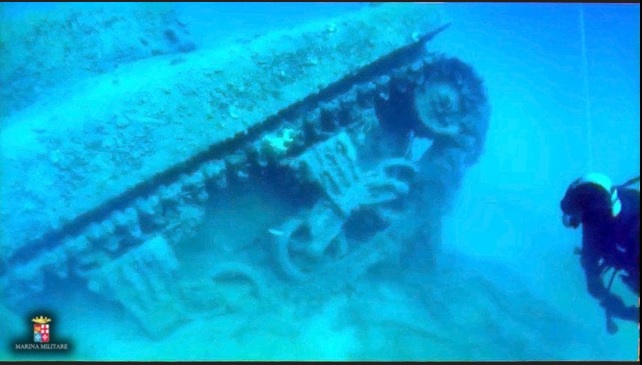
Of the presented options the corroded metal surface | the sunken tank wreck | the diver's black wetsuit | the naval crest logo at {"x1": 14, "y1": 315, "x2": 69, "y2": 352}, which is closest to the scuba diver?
the diver's black wetsuit

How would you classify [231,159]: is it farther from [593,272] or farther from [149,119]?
[593,272]

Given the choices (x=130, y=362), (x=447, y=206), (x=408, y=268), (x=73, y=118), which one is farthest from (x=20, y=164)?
(x=447, y=206)

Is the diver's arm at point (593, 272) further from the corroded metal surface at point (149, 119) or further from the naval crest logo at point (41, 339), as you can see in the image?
the naval crest logo at point (41, 339)

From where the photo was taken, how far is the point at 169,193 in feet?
12.3

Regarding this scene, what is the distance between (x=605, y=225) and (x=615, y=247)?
0.75 feet

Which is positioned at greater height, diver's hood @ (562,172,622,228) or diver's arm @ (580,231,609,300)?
diver's hood @ (562,172,622,228)

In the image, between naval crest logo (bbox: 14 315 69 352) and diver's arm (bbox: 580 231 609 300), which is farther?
naval crest logo (bbox: 14 315 69 352)

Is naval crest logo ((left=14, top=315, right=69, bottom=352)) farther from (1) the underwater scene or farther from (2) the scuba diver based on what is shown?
(2) the scuba diver

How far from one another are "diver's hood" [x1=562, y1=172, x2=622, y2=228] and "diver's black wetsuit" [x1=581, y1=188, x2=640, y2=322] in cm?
6

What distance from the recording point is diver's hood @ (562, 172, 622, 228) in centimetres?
306

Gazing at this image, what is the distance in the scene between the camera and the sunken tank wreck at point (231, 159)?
343 centimetres

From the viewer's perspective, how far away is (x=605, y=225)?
3.25 metres

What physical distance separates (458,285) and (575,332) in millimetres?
1462

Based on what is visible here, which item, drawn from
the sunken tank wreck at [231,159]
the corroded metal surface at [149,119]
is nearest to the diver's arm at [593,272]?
the sunken tank wreck at [231,159]
